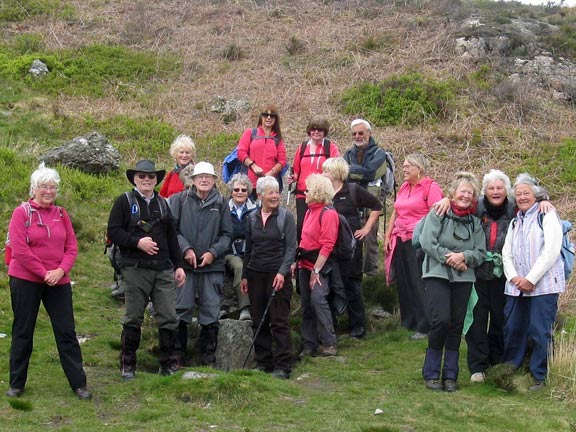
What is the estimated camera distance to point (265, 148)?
35.7 feet

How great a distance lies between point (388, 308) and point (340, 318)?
30.8 inches

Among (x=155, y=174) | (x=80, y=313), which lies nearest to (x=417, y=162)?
(x=155, y=174)

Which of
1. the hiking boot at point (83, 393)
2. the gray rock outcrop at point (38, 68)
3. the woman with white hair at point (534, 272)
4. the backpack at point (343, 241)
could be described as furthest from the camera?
the gray rock outcrop at point (38, 68)

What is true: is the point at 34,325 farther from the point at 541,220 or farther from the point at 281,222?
the point at 541,220

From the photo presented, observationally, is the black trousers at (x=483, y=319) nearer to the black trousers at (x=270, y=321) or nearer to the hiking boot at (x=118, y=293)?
the black trousers at (x=270, y=321)

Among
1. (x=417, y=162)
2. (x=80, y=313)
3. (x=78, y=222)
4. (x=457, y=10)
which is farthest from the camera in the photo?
(x=457, y=10)

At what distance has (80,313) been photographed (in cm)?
1047

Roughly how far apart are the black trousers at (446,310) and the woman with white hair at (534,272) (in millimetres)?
470

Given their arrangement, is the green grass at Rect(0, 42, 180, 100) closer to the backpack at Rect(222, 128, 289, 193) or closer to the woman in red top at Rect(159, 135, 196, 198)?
the backpack at Rect(222, 128, 289, 193)

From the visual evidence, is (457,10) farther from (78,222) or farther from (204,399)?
(204,399)

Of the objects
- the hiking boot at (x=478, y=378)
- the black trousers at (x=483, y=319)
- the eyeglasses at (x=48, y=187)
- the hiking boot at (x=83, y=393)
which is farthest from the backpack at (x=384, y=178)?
the hiking boot at (x=83, y=393)

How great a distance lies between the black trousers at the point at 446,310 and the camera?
7977 millimetres

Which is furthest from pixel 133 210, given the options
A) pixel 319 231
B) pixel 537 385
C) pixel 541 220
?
pixel 537 385

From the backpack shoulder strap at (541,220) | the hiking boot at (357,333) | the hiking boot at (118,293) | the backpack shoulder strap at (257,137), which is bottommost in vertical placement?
the hiking boot at (357,333)
